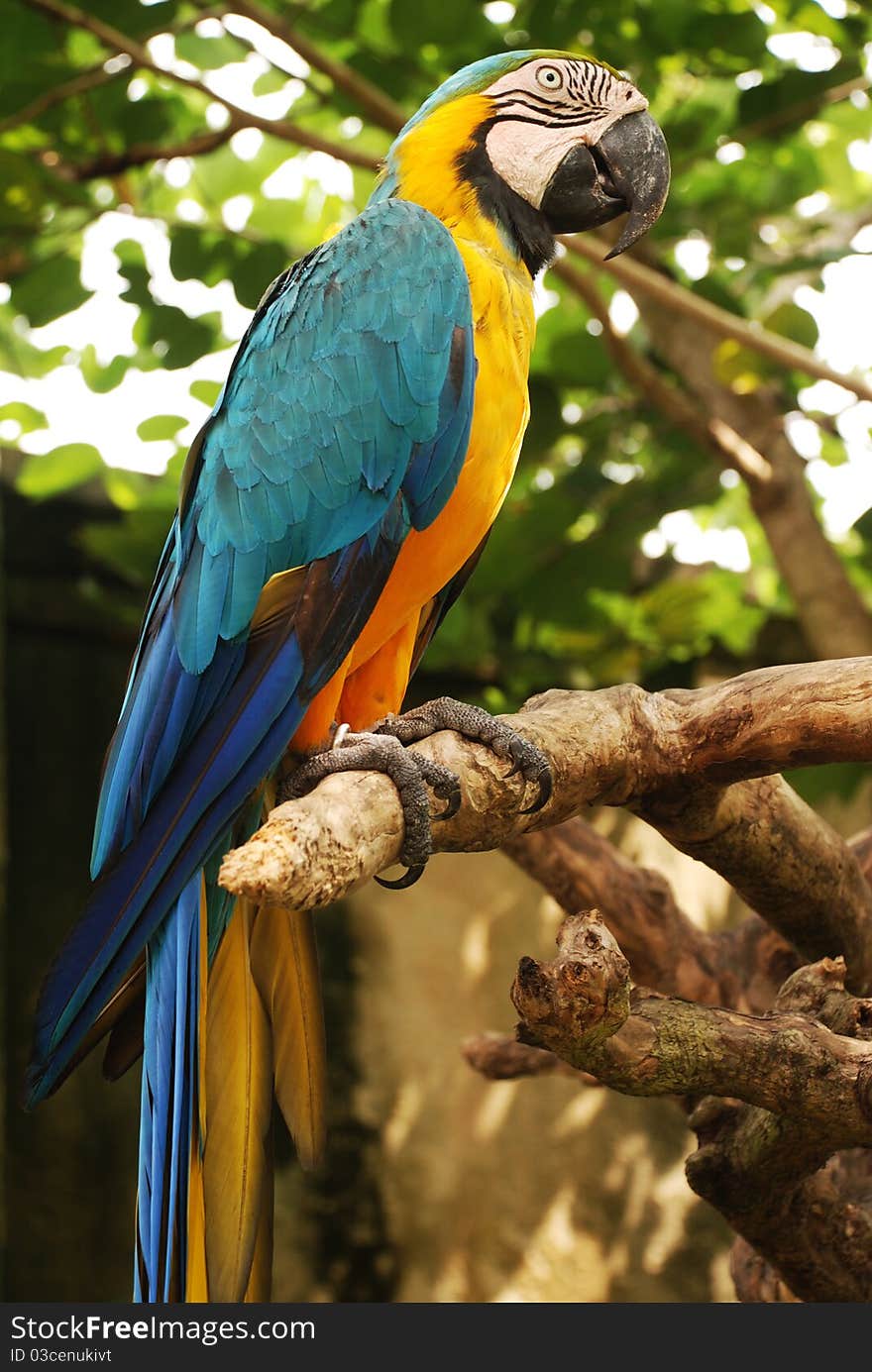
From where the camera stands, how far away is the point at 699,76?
8.90 feet

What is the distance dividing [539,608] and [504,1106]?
1.60m

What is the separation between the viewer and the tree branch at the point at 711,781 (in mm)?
1525

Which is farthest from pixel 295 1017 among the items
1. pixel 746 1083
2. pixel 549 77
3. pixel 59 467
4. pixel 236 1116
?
pixel 59 467

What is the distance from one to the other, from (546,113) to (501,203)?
179 mm

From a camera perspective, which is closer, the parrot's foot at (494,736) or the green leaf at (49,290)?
the parrot's foot at (494,736)

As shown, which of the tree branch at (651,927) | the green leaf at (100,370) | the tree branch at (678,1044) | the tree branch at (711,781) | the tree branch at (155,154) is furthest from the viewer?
the green leaf at (100,370)

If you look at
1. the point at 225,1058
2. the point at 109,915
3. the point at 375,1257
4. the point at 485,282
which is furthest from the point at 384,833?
the point at 375,1257

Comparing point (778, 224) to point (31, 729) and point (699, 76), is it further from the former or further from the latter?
point (31, 729)

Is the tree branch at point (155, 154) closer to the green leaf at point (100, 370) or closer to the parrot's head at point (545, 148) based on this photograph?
the green leaf at point (100, 370)

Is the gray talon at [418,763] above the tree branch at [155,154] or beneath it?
beneath

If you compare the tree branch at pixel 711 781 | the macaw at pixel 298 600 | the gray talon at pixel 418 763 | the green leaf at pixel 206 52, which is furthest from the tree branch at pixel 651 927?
the green leaf at pixel 206 52

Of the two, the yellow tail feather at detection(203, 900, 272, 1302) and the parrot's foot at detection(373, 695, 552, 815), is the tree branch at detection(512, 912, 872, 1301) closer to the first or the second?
the parrot's foot at detection(373, 695, 552, 815)

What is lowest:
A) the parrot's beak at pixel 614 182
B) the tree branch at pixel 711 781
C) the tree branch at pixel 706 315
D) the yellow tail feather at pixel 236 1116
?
the yellow tail feather at pixel 236 1116

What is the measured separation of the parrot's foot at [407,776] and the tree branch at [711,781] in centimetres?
2
